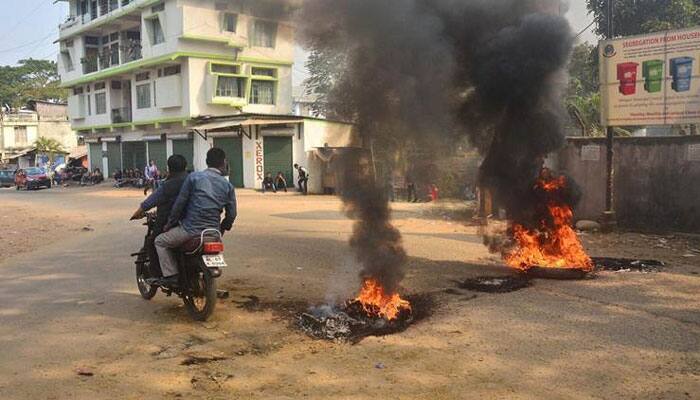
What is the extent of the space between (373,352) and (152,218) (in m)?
3.15

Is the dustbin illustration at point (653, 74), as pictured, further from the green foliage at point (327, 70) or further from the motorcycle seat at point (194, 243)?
the motorcycle seat at point (194, 243)

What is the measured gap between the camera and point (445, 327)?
16.9 ft

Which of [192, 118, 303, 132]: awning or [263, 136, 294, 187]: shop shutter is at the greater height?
[192, 118, 303, 132]: awning

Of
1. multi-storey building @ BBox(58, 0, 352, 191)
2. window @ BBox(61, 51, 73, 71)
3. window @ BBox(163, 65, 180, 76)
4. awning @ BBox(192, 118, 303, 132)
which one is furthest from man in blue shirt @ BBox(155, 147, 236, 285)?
window @ BBox(61, 51, 73, 71)

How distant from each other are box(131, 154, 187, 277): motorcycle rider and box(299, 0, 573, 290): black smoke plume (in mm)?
1768

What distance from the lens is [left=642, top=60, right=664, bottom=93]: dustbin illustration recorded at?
1038 centimetres

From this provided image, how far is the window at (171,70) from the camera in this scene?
30.3 metres

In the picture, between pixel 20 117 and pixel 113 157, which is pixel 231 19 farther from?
pixel 20 117

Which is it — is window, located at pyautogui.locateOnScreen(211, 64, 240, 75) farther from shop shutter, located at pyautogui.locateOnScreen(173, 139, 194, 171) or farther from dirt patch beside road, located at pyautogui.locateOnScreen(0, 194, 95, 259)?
dirt patch beside road, located at pyautogui.locateOnScreen(0, 194, 95, 259)

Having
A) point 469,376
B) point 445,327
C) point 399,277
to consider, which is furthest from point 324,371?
point 399,277

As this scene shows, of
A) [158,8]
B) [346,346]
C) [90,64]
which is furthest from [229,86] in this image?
[346,346]

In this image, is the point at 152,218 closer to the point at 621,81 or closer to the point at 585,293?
the point at 585,293

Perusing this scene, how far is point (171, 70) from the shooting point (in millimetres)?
30828

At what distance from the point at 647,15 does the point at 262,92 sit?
18.7 m
